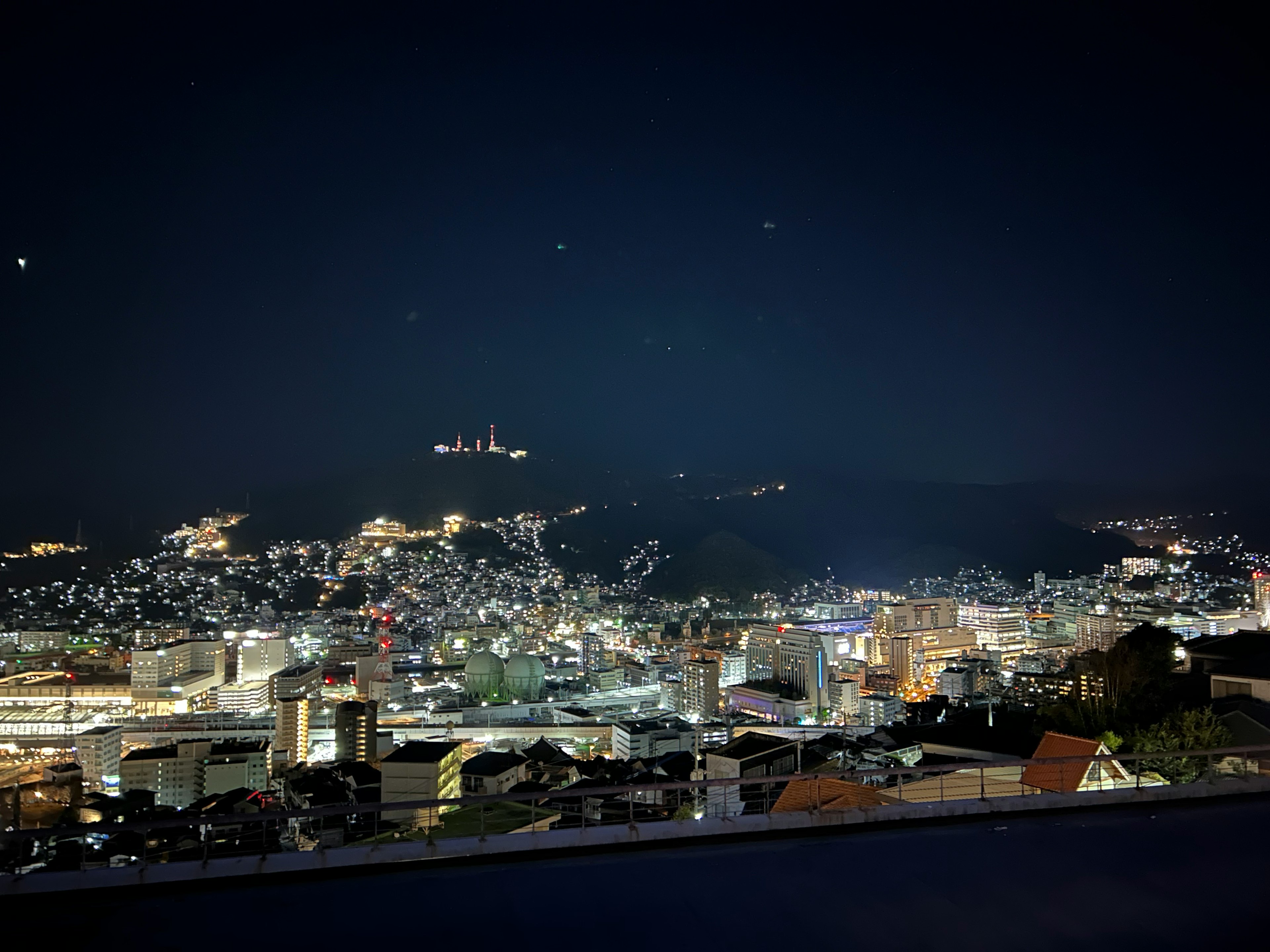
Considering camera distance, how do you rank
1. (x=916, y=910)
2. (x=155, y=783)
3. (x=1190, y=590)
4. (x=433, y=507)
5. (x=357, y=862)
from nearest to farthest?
(x=916, y=910) → (x=357, y=862) → (x=155, y=783) → (x=1190, y=590) → (x=433, y=507)

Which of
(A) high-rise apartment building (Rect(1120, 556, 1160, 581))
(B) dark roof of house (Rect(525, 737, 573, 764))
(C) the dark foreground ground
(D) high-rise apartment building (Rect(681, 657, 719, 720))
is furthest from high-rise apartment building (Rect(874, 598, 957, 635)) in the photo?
(C) the dark foreground ground

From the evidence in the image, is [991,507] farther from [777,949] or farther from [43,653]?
[777,949]

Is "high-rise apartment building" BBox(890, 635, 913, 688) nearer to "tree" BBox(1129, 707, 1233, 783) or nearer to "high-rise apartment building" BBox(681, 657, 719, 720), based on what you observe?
"high-rise apartment building" BBox(681, 657, 719, 720)

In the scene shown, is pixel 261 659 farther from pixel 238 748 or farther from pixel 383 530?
pixel 383 530

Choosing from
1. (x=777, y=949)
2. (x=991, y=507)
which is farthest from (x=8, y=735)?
(x=991, y=507)

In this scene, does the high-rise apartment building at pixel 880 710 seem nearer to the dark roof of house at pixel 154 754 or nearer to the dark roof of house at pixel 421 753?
the dark roof of house at pixel 421 753

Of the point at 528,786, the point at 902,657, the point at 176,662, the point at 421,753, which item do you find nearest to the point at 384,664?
the point at 176,662
